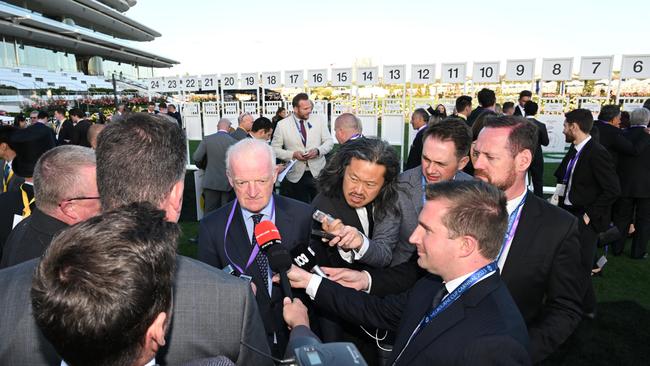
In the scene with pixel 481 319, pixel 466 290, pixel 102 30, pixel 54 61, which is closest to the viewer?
pixel 481 319

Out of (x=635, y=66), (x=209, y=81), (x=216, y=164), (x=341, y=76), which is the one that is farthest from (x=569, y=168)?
(x=209, y=81)

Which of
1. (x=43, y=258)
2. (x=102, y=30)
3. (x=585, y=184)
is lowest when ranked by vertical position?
(x=585, y=184)

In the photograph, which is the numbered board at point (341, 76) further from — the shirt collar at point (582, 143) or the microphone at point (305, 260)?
the microphone at point (305, 260)

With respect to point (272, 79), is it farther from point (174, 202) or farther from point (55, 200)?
point (174, 202)

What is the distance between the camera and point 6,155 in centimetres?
434

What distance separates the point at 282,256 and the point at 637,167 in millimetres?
6187

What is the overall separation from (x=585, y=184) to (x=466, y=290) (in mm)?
3661

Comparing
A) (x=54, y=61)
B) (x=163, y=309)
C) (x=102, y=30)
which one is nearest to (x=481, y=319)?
(x=163, y=309)

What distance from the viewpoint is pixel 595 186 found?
426 centimetres

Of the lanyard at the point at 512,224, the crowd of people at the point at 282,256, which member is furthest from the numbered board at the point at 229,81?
the lanyard at the point at 512,224

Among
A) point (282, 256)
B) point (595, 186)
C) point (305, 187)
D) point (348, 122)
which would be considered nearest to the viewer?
point (282, 256)

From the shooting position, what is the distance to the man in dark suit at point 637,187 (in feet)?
18.4

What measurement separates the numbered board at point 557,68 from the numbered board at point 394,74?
401 centimetres

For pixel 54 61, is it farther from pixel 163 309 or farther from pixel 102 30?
pixel 163 309
